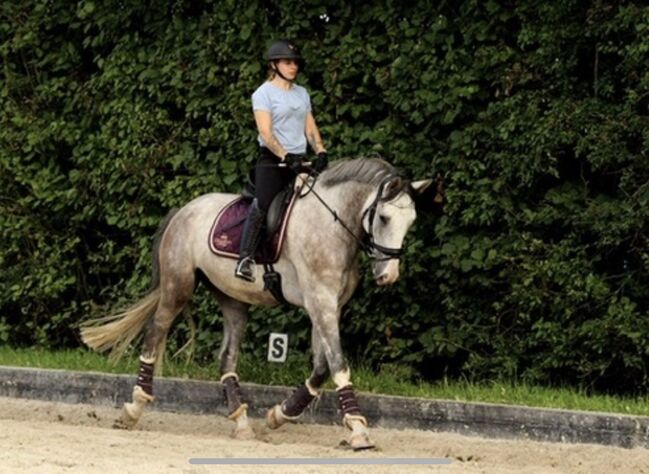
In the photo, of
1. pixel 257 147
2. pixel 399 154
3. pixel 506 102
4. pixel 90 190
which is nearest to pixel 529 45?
pixel 506 102

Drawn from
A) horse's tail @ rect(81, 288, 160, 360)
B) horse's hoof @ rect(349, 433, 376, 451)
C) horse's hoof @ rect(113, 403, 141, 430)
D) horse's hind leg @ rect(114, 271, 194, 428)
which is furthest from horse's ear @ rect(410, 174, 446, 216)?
horse's hoof @ rect(113, 403, 141, 430)

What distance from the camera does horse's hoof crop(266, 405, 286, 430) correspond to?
1145 cm

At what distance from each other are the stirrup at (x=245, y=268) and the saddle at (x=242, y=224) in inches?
3.1

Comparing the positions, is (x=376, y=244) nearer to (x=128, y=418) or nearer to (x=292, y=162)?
(x=292, y=162)

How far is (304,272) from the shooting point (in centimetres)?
1125

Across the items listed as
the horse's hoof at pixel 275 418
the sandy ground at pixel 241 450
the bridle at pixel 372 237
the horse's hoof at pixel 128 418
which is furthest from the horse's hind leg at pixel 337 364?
the horse's hoof at pixel 128 418

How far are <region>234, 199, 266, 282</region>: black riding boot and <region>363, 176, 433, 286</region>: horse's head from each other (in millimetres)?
923

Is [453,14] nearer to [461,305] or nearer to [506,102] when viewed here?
[506,102]

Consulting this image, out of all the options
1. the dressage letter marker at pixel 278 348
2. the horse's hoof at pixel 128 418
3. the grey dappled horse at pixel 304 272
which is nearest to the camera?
the grey dappled horse at pixel 304 272

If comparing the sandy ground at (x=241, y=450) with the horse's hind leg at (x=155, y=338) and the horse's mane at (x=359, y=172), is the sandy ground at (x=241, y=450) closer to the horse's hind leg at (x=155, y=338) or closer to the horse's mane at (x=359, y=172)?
the horse's hind leg at (x=155, y=338)

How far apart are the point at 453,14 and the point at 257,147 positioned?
6.06 ft

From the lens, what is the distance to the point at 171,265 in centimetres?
1215

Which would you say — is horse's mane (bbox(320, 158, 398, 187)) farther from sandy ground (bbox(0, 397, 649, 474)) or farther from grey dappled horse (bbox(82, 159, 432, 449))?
sandy ground (bbox(0, 397, 649, 474))

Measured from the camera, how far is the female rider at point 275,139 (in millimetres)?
11375
